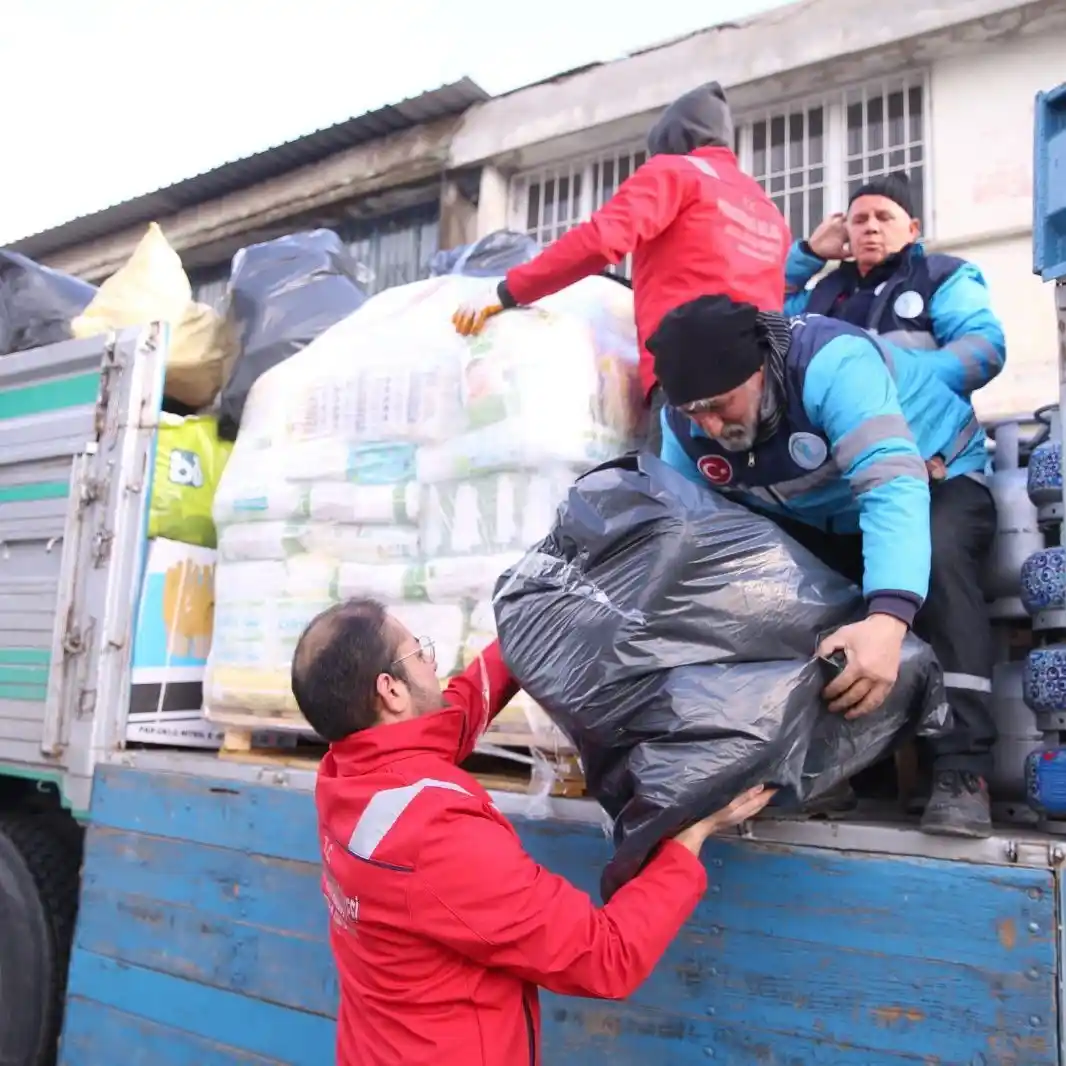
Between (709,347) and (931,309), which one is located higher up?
(931,309)

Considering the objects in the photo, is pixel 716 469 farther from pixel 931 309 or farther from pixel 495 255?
pixel 495 255

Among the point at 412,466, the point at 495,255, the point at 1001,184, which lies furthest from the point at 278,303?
the point at 1001,184

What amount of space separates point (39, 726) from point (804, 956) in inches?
92.1

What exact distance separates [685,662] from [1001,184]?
15.6 ft

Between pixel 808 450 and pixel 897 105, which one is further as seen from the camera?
pixel 897 105

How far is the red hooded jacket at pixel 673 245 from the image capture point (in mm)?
2287

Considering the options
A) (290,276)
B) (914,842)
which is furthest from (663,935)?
(290,276)

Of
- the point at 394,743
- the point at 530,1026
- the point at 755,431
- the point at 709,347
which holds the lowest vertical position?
the point at 530,1026

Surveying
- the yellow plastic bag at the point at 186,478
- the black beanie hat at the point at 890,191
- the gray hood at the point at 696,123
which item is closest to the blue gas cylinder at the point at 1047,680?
the black beanie hat at the point at 890,191

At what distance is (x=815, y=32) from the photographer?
18.2ft

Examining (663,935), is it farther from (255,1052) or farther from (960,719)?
(255,1052)

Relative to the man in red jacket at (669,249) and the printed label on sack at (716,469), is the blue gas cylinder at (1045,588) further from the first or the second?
the man in red jacket at (669,249)

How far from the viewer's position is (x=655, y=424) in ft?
7.93

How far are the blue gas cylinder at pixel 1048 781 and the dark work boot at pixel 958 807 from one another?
0.08 metres
